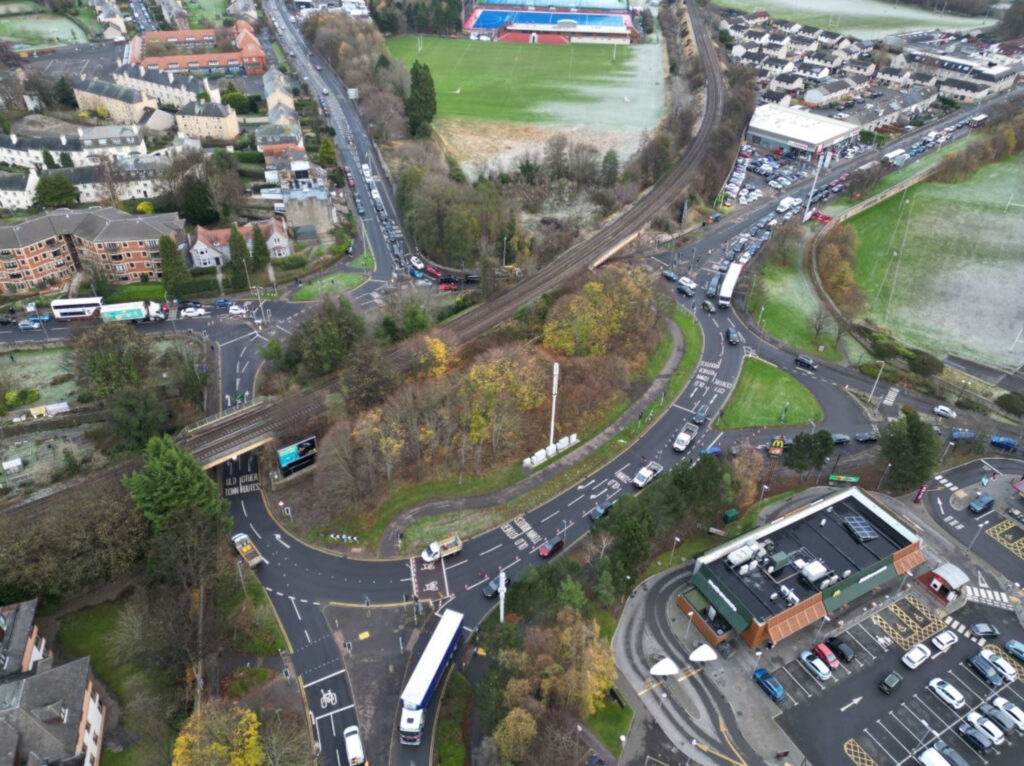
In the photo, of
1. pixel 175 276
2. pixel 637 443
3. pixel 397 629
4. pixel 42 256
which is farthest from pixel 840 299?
pixel 42 256

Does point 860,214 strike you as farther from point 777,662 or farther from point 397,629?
point 397,629

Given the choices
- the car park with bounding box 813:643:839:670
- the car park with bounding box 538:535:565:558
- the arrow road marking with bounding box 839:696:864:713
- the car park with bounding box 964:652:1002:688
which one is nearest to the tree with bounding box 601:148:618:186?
the car park with bounding box 538:535:565:558

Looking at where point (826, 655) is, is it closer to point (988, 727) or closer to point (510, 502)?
point (988, 727)

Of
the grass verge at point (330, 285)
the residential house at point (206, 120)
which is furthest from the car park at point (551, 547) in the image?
the residential house at point (206, 120)

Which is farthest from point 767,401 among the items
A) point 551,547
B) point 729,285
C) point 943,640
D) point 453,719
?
point 453,719

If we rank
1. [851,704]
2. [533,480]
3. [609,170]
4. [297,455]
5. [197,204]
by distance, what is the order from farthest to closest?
[609,170]
[197,204]
[533,480]
[297,455]
[851,704]

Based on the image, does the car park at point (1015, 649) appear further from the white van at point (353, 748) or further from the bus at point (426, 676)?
the white van at point (353, 748)

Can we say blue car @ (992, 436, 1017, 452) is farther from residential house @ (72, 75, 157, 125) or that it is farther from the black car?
residential house @ (72, 75, 157, 125)
